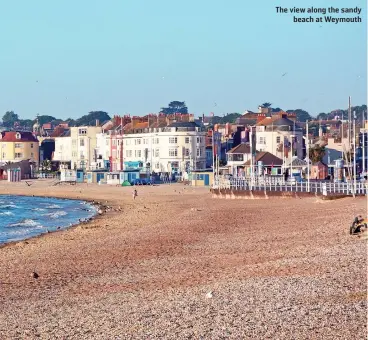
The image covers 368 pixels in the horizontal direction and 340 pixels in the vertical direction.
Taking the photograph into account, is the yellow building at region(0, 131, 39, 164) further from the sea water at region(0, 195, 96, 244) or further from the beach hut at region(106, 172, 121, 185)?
the sea water at region(0, 195, 96, 244)

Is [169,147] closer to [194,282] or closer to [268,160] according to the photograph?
[268,160]

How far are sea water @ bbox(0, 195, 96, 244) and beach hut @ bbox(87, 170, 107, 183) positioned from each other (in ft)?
67.4

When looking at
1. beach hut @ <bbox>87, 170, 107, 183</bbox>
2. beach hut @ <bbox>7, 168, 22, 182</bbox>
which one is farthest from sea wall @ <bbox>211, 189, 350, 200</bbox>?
beach hut @ <bbox>7, 168, 22, 182</bbox>

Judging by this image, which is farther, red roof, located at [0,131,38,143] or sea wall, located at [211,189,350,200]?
red roof, located at [0,131,38,143]

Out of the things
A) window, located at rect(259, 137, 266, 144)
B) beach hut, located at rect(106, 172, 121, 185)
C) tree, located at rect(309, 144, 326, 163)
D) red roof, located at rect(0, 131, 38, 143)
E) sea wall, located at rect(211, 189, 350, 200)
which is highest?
red roof, located at rect(0, 131, 38, 143)

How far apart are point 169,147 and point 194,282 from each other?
79.1m

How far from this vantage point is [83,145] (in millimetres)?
117125

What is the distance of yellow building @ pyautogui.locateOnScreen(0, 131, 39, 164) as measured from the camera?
121 m

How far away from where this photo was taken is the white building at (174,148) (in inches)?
3789

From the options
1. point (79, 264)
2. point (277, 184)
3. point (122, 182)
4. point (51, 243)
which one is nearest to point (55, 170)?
point (122, 182)

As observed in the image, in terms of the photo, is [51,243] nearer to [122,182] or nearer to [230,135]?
[122,182]

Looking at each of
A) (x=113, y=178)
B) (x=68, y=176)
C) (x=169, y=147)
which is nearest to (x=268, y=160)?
(x=113, y=178)

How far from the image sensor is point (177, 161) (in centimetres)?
9681

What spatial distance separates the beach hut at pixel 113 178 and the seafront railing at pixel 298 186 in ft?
80.9
